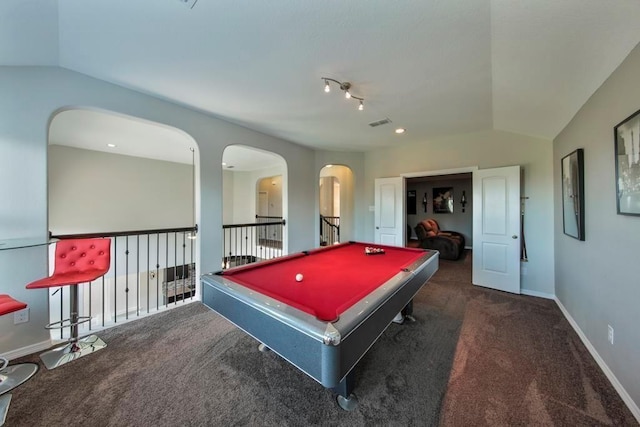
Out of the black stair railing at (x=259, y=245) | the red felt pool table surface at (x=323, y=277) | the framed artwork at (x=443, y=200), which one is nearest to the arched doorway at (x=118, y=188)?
the black stair railing at (x=259, y=245)

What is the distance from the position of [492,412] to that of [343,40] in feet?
8.80

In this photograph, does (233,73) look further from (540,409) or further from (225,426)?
(540,409)

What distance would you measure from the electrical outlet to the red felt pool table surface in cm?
182

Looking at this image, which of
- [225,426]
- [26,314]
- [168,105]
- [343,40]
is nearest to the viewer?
[225,426]

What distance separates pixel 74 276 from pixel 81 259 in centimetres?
26

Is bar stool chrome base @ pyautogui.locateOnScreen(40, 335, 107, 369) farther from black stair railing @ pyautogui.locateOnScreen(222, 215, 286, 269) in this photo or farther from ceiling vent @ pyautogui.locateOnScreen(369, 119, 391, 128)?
ceiling vent @ pyautogui.locateOnScreen(369, 119, 391, 128)

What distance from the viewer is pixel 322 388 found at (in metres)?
1.63

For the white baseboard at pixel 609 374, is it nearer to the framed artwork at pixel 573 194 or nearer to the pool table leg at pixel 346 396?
the framed artwork at pixel 573 194

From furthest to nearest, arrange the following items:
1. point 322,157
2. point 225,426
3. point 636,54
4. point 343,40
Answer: point 322,157, point 343,40, point 636,54, point 225,426

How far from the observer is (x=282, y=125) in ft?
11.5

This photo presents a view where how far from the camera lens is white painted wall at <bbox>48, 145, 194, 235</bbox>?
184 inches

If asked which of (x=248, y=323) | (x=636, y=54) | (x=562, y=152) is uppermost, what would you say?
(x=636, y=54)

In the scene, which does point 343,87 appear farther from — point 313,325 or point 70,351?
point 70,351

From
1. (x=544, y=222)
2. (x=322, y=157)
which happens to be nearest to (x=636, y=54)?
(x=544, y=222)
